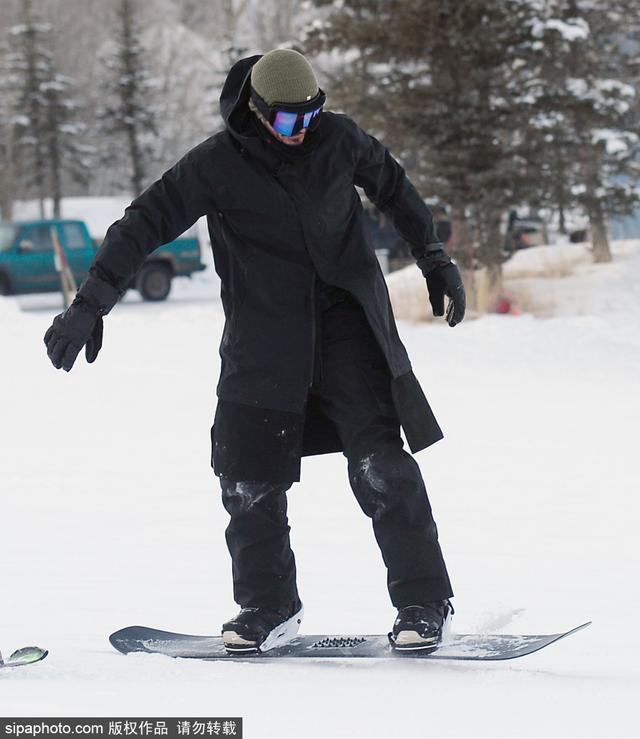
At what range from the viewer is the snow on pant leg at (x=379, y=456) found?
3383 millimetres

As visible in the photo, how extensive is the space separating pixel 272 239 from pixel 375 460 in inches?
26.6

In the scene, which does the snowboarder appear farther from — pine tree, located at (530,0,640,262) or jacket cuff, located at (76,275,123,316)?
pine tree, located at (530,0,640,262)

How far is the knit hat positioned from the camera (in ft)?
10.7

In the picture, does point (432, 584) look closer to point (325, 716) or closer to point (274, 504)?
point (274, 504)

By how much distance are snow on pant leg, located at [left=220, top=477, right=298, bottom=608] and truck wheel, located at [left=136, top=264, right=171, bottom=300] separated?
16.8m

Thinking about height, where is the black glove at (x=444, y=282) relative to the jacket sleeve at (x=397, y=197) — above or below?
below

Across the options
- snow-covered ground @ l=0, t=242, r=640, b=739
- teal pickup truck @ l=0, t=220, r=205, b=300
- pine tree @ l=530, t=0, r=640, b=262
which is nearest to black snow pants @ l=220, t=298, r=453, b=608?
snow-covered ground @ l=0, t=242, r=640, b=739

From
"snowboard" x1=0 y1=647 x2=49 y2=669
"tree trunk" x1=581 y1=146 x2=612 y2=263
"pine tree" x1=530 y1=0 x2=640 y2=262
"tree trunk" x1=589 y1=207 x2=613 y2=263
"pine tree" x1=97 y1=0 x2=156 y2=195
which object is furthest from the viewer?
"pine tree" x1=97 y1=0 x2=156 y2=195

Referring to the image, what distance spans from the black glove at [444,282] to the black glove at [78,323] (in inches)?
37.2

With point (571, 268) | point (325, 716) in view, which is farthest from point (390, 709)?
point (571, 268)

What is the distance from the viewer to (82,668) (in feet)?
10.5

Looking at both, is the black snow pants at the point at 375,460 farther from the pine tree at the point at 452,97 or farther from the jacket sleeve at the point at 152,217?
the pine tree at the point at 452,97

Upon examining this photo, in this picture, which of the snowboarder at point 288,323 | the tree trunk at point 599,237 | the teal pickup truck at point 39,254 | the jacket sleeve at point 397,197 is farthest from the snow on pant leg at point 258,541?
the teal pickup truck at point 39,254

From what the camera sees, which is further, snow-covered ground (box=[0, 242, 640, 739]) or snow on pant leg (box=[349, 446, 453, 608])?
snow on pant leg (box=[349, 446, 453, 608])
